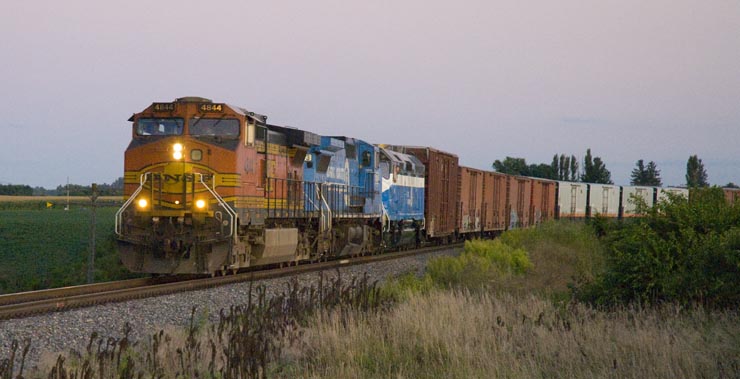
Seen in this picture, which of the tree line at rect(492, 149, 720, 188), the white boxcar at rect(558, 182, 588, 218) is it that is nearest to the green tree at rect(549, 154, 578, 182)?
the tree line at rect(492, 149, 720, 188)

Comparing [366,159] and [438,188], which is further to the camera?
[438,188]

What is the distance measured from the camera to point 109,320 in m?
10.2

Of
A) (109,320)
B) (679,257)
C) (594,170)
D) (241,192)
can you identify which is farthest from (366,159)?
(594,170)

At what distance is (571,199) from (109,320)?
3930cm

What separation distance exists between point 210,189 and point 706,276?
9.06 meters

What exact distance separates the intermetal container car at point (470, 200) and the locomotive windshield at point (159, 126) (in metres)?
16.2

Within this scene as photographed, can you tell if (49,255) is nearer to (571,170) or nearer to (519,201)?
(519,201)

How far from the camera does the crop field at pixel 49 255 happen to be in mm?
20656

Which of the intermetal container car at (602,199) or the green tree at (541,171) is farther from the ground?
the green tree at (541,171)

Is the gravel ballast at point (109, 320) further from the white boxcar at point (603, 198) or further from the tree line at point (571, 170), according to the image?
the tree line at point (571, 170)

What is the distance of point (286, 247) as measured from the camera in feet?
55.5

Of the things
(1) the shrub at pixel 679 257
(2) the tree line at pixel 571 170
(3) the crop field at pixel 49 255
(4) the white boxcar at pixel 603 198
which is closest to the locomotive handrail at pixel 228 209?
(3) the crop field at pixel 49 255

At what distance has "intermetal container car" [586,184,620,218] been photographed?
153 feet

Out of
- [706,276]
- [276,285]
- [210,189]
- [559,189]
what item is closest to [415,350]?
[706,276]
